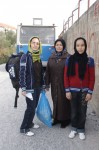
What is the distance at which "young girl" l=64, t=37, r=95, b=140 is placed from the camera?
484cm

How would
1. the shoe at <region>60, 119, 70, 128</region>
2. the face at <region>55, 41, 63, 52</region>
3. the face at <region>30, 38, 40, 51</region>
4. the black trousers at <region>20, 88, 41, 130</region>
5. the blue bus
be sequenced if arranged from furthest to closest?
the blue bus
the shoe at <region>60, 119, 70, 128</region>
the face at <region>55, 41, 63, 52</region>
the black trousers at <region>20, 88, 41, 130</region>
the face at <region>30, 38, 40, 51</region>

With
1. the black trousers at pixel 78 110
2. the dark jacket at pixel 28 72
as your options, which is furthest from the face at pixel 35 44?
the black trousers at pixel 78 110

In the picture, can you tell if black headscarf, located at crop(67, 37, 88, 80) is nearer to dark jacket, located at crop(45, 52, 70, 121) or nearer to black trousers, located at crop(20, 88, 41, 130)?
dark jacket, located at crop(45, 52, 70, 121)

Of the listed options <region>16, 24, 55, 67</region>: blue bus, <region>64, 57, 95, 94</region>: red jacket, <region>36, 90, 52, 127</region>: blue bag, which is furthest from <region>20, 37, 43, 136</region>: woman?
<region>16, 24, 55, 67</region>: blue bus

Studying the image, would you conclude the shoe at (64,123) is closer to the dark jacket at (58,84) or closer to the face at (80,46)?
the dark jacket at (58,84)

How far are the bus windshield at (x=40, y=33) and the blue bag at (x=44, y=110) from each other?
983 centimetres

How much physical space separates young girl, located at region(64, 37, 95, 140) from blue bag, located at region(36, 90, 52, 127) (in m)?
0.49

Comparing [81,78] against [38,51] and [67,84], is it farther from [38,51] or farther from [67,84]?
[38,51]

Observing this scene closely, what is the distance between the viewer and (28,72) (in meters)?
4.88

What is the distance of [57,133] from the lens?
17.0ft

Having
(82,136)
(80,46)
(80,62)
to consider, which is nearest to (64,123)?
(82,136)

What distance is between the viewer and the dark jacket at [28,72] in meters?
4.83

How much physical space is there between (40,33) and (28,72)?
1036 centimetres

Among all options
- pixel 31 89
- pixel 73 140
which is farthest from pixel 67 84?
pixel 73 140
